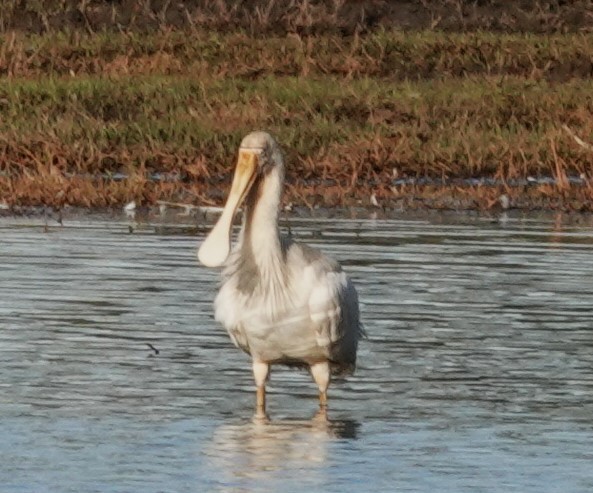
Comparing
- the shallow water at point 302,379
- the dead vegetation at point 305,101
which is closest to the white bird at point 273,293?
the shallow water at point 302,379

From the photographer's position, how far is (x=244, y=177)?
8.95 m

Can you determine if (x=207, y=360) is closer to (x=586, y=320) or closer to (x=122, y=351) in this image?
(x=122, y=351)

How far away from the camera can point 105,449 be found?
757 cm

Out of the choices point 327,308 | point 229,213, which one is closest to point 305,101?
point 229,213

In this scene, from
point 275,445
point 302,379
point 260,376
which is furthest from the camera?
point 302,379

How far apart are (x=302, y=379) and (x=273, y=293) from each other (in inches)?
45.2

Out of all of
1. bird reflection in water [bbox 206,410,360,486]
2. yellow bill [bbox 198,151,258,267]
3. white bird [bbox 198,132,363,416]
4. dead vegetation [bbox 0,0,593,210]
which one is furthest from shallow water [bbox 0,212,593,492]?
dead vegetation [bbox 0,0,593,210]

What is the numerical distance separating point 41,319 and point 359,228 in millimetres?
4427

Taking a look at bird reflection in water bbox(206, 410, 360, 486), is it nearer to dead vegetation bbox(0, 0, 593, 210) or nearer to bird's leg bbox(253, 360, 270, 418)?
bird's leg bbox(253, 360, 270, 418)

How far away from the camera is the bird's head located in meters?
8.95

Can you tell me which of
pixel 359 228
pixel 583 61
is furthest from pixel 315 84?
pixel 359 228

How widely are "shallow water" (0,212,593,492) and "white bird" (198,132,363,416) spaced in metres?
0.20

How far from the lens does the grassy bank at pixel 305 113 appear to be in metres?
16.4

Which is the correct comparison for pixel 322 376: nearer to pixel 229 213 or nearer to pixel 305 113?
pixel 229 213
